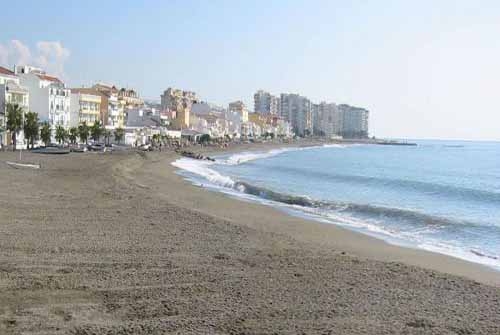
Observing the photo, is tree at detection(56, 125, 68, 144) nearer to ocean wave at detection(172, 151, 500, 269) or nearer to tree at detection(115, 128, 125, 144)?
tree at detection(115, 128, 125, 144)

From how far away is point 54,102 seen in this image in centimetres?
7806

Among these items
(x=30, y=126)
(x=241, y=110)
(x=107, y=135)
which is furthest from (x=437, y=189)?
(x=241, y=110)

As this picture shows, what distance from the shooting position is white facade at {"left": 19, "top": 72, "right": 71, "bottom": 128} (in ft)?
250

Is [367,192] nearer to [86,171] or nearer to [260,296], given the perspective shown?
[86,171]

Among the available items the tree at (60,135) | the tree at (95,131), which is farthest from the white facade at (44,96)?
the tree at (60,135)

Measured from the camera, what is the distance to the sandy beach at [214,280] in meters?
7.60

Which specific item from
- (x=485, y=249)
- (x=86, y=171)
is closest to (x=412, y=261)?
(x=485, y=249)

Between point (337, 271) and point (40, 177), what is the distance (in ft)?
70.4

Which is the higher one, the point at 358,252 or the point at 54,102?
the point at 54,102

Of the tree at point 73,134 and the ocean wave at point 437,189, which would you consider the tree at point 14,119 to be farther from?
the ocean wave at point 437,189

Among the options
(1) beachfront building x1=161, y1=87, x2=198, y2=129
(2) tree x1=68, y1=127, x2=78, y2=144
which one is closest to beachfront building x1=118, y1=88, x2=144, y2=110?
(1) beachfront building x1=161, y1=87, x2=198, y2=129

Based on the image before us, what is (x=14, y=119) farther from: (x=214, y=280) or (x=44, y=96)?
(x=214, y=280)

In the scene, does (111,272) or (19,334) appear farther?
(111,272)

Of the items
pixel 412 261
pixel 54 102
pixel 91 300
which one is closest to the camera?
pixel 91 300
